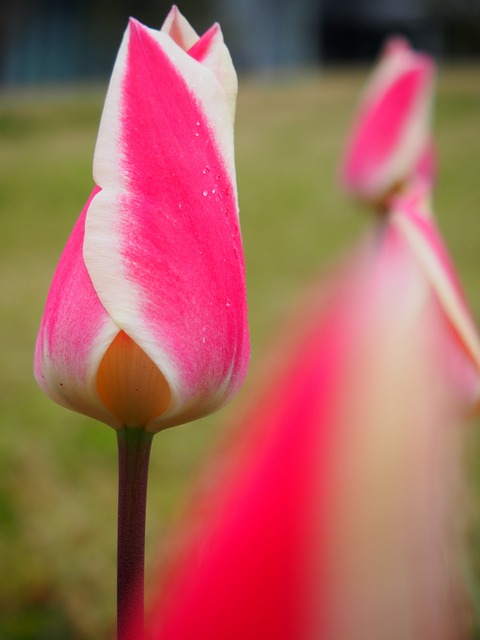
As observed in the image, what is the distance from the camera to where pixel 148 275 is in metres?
0.18

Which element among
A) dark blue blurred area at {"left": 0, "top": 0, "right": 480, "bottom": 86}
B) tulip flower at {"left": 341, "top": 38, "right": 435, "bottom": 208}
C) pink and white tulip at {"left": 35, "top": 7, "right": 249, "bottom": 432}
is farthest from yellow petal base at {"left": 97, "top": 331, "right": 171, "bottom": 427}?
dark blue blurred area at {"left": 0, "top": 0, "right": 480, "bottom": 86}

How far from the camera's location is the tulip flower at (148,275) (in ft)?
0.58

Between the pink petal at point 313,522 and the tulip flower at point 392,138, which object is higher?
the tulip flower at point 392,138

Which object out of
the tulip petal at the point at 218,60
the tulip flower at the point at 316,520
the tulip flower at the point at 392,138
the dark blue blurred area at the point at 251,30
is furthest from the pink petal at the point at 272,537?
the dark blue blurred area at the point at 251,30

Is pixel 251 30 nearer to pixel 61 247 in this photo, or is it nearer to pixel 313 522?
pixel 61 247

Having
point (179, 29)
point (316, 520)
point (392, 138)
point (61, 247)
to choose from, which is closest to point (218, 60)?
point (179, 29)

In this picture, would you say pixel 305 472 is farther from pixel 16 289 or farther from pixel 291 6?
pixel 291 6

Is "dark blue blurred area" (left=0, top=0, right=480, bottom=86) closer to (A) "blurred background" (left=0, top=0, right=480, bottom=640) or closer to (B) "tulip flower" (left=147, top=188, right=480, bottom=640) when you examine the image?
(A) "blurred background" (left=0, top=0, right=480, bottom=640)

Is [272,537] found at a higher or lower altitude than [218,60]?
lower

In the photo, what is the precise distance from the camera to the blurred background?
997 millimetres

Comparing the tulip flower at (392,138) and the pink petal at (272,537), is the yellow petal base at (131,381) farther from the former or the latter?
the tulip flower at (392,138)

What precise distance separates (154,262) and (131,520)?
0.18 ft

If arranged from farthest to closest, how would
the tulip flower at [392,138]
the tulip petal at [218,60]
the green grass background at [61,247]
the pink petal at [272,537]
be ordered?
the green grass background at [61,247], the tulip flower at [392,138], the tulip petal at [218,60], the pink petal at [272,537]

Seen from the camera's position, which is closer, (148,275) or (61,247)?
(148,275)
